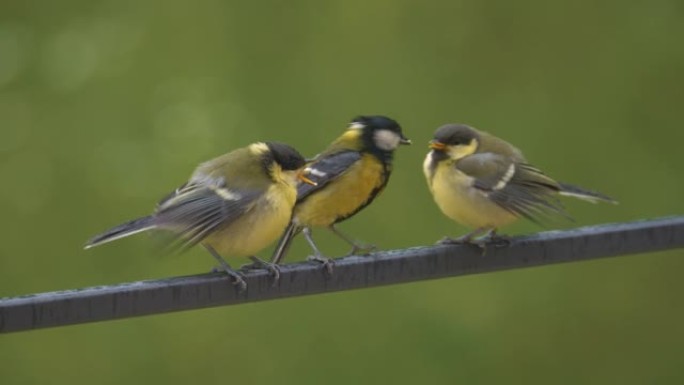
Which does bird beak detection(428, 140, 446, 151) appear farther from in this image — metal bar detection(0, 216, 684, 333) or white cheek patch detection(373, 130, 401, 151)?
metal bar detection(0, 216, 684, 333)

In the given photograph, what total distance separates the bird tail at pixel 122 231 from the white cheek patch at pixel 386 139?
26.6 inches

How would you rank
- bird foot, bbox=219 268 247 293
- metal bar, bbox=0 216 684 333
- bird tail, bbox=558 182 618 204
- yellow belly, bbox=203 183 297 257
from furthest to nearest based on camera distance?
bird tail, bbox=558 182 618 204 < yellow belly, bbox=203 183 297 257 < bird foot, bbox=219 268 247 293 < metal bar, bbox=0 216 684 333

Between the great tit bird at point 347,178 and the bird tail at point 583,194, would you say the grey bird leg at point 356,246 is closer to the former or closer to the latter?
the great tit bird at point 347,178

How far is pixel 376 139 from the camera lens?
225 centimetres

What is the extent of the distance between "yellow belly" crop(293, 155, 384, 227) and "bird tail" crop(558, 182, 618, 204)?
374mm

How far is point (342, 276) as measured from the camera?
157 centimetres

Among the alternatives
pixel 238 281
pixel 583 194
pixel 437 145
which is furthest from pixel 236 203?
pixel 583 194

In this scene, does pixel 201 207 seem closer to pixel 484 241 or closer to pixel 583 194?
pixel 484 241

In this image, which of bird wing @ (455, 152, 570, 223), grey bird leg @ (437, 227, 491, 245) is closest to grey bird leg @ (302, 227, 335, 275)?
grey bird leg @ (437, 227, 491, 245)

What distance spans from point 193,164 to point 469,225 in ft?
3.95

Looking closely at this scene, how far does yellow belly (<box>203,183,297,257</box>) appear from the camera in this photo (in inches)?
71.4

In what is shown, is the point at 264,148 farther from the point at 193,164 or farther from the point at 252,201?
the point at 193,164

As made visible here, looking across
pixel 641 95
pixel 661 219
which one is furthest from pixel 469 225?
pixel 641 95

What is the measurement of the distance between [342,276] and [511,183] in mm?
680
